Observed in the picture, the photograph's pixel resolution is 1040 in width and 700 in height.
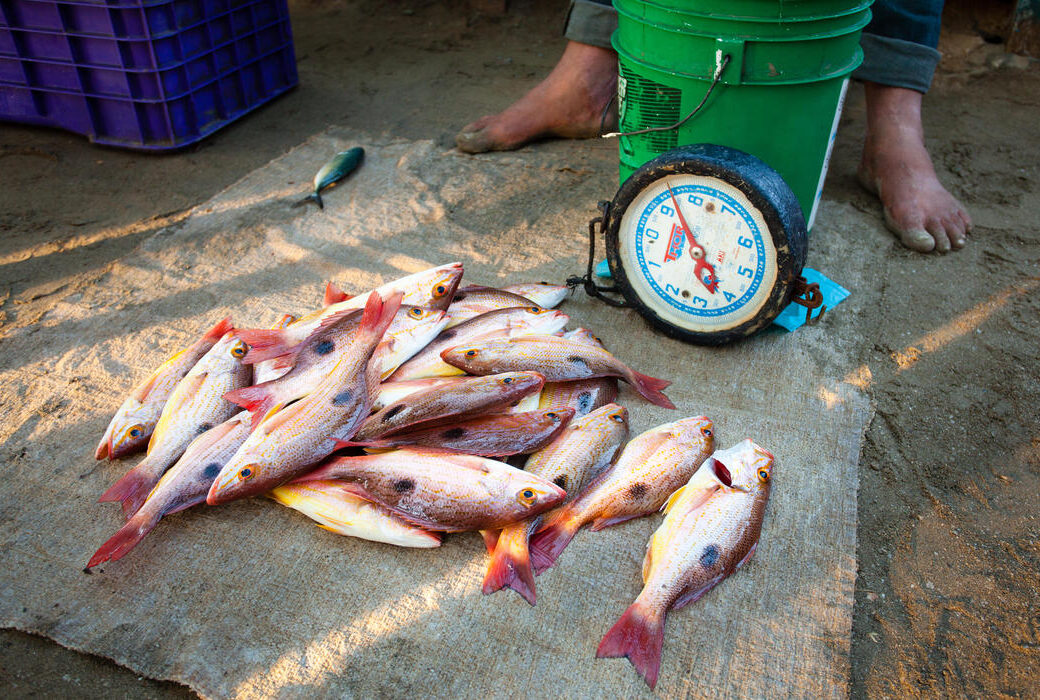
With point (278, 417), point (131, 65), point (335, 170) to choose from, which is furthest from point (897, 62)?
point (131, 65)

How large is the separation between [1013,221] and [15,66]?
547 centimetres

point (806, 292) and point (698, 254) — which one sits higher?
point (698, 254)

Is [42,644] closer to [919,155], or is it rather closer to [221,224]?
[221,224]

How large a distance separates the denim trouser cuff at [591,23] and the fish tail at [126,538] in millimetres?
3269

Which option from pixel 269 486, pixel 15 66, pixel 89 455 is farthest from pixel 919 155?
pixel 15 66

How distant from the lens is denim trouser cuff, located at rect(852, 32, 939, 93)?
11.5ft

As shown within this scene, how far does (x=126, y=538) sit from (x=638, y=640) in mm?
1351

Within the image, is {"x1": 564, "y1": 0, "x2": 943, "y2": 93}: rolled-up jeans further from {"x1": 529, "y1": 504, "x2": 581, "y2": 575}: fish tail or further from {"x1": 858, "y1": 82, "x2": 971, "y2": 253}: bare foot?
{"x1": 529, "y1": 504, "x2": 581, "y2": 575}: fish tail

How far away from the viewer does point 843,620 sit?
186cm

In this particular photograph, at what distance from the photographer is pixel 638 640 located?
1762 millimetres

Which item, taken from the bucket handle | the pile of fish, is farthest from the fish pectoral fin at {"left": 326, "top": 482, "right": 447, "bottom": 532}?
the bucket handle

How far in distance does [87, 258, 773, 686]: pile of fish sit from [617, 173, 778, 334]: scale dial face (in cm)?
36

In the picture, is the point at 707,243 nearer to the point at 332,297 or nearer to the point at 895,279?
the point at 895,279

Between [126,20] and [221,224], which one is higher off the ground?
[126,20]
